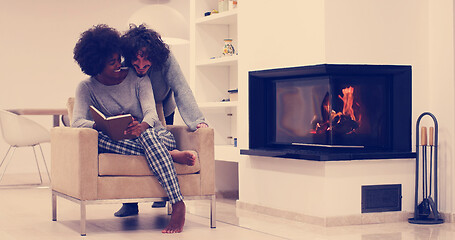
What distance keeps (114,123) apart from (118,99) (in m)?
0.30

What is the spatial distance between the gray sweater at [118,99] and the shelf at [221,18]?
4.41ft

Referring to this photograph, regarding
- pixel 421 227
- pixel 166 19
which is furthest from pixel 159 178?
pixel 166 19

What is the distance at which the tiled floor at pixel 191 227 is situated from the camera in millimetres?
3572

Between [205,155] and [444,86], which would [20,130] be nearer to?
[205,155]

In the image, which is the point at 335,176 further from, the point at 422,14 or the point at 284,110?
the point at 422,14

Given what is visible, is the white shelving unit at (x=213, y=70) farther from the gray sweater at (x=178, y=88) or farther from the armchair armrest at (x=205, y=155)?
the armchair armrest at (x=205, y=155)

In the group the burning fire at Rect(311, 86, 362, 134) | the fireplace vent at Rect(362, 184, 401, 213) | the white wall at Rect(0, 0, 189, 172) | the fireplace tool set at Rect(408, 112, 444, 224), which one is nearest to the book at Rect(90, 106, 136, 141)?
the burning fire at Rect(311, 86, 362, 134)

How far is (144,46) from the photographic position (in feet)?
12.8

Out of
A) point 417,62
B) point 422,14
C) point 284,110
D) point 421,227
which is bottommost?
point 421,227

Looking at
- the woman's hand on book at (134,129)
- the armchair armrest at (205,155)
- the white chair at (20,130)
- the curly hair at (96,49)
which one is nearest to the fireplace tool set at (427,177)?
the armchair armrest at (205,155)

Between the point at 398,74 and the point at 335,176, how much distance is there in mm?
744

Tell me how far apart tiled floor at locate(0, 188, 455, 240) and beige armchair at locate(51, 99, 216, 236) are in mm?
172

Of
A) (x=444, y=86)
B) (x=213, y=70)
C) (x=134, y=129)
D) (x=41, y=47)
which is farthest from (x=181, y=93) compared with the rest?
(x=41, y=47)

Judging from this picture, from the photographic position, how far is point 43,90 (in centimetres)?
785
